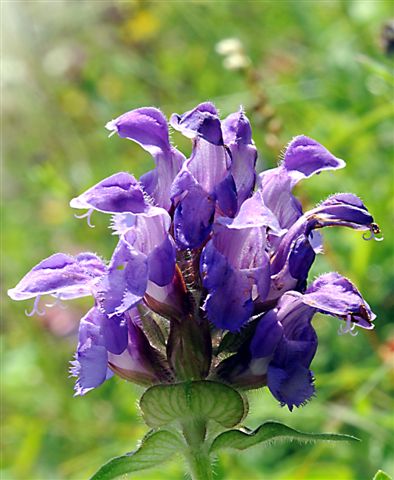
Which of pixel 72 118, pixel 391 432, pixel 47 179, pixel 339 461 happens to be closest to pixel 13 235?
pixel 72 118

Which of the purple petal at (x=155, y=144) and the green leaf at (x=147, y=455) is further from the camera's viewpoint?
the purple petal at (x=155, y=144)

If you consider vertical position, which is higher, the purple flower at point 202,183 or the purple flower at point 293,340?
the purple flower at point 202,183

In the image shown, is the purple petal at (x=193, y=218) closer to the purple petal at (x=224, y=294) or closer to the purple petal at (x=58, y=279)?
the purple petal at (x=224, y=294)

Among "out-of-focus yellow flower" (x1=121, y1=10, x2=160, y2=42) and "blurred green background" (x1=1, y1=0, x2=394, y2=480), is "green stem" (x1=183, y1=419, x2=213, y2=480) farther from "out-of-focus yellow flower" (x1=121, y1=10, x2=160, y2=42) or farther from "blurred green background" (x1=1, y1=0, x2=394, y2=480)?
"out-of-focus yellow flower" (x1=121, y1=10, x2=160, y2=42)

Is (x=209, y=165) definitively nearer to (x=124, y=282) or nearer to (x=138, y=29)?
(x=124, y=282)

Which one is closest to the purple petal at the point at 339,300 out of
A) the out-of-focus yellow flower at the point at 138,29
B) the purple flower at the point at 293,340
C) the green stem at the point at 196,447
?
the purple flower at the point at 293,340
